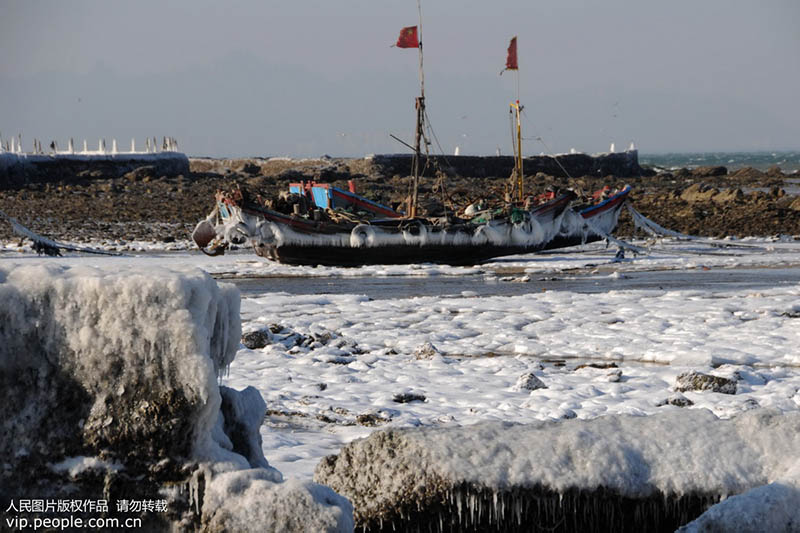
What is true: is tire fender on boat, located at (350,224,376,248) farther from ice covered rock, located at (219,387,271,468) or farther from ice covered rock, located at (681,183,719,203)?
ice covered rock, located at (681,183,719,203)

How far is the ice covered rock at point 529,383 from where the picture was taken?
356 inches

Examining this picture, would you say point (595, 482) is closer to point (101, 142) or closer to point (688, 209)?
point (688, 209)

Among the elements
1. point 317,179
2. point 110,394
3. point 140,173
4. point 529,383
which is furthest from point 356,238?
point 140,173

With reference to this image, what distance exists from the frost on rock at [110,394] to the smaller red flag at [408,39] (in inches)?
840

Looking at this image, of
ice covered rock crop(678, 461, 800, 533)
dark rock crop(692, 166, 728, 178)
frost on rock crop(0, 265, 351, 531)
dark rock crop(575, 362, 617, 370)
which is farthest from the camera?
dark rock crop(692, 166, 728, 178)

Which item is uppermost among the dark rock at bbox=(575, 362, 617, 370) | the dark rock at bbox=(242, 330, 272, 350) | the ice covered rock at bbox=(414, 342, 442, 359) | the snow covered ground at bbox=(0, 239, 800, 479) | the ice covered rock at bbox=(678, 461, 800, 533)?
the ice covered rock at bbox=(678, 461, 800, 533)

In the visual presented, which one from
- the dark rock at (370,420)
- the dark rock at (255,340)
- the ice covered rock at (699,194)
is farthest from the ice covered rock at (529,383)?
the ice covered rock at (699,194)

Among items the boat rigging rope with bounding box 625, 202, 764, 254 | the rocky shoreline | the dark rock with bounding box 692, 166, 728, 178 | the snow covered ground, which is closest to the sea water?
the dark rock with bounding box 692, 166, 728, 178

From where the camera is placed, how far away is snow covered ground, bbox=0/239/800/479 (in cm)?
811

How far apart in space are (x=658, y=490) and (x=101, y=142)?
5783cm

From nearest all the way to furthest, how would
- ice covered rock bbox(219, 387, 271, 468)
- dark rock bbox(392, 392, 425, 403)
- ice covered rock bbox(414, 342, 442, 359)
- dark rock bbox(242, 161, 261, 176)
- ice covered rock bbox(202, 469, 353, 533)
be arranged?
1. ice covered rock bbox(202, 469, 353, 533)
2. ice covered rock bbox(219, 387, 271, 468)
3. dark rock bbox(392, 392, 425, 403)
4. ice covered rock bbox(414, 342, 442, 359)
5. dark rock bbox(242, 161, 261, 176)

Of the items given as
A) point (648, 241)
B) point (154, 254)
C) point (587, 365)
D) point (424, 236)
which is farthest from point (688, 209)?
point (587, 365)

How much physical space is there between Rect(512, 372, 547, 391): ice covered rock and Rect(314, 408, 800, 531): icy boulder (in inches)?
147

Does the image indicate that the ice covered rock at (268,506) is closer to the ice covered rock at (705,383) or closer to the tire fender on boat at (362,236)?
the ice covered rock at (705,383)
